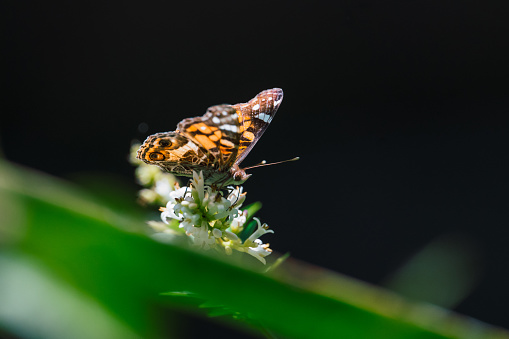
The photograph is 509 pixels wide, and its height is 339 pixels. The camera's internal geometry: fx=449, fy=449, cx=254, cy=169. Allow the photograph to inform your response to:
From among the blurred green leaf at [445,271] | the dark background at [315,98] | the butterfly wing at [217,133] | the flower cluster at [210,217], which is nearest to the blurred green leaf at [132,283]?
the flower cluster at [210,217]

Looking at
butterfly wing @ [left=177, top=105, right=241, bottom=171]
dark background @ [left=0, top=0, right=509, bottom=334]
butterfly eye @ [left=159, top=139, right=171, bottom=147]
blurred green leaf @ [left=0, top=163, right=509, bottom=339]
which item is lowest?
blurred green leaf @ [left=0, top=163, right=509, bottom=339]

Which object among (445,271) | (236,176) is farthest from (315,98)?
(236,176)

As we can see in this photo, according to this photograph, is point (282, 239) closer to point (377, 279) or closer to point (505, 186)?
point (377, 279)

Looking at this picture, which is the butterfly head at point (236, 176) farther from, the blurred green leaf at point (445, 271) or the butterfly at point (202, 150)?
the blurred green leaf at point (445, 271)

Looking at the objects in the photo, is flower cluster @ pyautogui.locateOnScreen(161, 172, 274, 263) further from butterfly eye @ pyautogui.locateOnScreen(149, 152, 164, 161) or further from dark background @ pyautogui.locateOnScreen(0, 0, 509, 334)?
dark background @ pyautogui.locateOnScreen(0, 0, 509, 334)

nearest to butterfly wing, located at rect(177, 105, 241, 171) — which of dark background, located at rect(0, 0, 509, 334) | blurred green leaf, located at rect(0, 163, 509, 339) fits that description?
blurred green leaf, located at rect(0, 163, 509, 339)
